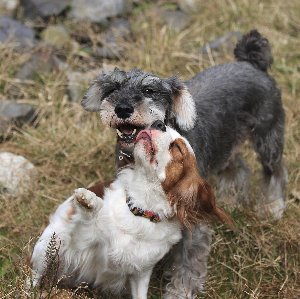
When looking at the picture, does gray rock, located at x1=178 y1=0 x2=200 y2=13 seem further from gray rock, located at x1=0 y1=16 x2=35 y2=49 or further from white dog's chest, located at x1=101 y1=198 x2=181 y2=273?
white dog's chest, located at x1=101 y1=198 x2=181 y2=273

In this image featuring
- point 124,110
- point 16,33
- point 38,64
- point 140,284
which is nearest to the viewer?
point 124,110

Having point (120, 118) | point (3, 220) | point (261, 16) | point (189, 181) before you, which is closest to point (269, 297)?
point (189, 181)

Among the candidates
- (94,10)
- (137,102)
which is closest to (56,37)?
(94,10)

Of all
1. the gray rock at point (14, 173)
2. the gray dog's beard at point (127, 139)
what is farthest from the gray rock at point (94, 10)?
the gray dog's beard at point (127, 139)

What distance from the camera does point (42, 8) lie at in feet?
25.5

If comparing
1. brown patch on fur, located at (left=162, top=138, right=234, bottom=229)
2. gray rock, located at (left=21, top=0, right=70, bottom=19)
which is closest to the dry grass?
gray rock, located at (left=21, top=0, right=70, bottom=19)

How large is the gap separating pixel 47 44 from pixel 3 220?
9.06 ft

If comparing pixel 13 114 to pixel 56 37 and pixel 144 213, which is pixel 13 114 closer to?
pixel 56 37

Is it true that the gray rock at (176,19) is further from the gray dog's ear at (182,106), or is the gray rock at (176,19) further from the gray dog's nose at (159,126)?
the gray dog's nose at (159,126)

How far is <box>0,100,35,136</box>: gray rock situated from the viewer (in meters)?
6.31

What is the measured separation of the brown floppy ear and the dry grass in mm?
721

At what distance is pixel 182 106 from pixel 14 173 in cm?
193

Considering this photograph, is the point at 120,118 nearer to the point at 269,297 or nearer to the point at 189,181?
the point at 189,181

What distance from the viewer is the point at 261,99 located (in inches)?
215
